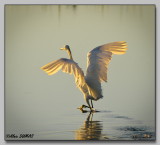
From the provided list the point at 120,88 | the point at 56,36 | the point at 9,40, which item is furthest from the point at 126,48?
the point at 9,40

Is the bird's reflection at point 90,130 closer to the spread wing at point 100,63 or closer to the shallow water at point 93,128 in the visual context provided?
the shallow water at point 93,128

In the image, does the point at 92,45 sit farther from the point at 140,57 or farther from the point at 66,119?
the point at 66,119

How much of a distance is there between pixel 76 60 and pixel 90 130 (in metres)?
0.48

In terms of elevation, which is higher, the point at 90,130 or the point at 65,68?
the point at 65,68

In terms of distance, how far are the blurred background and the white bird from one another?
29mm

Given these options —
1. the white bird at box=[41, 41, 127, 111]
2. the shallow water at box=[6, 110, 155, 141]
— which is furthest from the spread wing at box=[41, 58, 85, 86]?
the shallow water at box=[6, 110, 155, 141]

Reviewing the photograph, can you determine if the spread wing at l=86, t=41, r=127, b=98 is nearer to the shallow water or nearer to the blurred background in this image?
the blurred background

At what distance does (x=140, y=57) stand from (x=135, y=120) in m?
0.43

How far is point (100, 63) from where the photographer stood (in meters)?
2.64

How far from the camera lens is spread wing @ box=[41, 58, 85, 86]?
8.50ft

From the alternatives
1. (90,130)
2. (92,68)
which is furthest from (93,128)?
(92,68)

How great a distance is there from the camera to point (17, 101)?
2598 mm

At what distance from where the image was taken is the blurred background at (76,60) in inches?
102

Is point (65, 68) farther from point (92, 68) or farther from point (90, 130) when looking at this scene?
point (90, 130)
